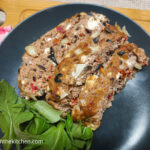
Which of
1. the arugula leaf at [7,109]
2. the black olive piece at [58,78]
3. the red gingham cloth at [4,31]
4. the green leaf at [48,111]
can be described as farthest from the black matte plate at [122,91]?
the black olive piece at [58,78]

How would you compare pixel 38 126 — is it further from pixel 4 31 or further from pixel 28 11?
pixel 28 11

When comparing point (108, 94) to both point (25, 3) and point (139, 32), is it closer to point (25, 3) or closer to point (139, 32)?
point (139, 32)

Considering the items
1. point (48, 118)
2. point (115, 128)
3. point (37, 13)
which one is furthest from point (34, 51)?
point (115, 128)

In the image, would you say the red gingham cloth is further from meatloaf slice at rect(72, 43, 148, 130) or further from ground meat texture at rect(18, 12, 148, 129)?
meatloaf slice at rect(72, 43, 148, 130)

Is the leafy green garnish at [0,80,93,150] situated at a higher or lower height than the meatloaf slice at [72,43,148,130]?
lower

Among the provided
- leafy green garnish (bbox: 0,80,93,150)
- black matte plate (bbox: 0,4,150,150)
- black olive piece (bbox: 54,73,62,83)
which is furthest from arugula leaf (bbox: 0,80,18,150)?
black olive piece (bbox: 54,73,62,83)

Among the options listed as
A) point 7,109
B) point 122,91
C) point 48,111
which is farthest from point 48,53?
point 122,91
